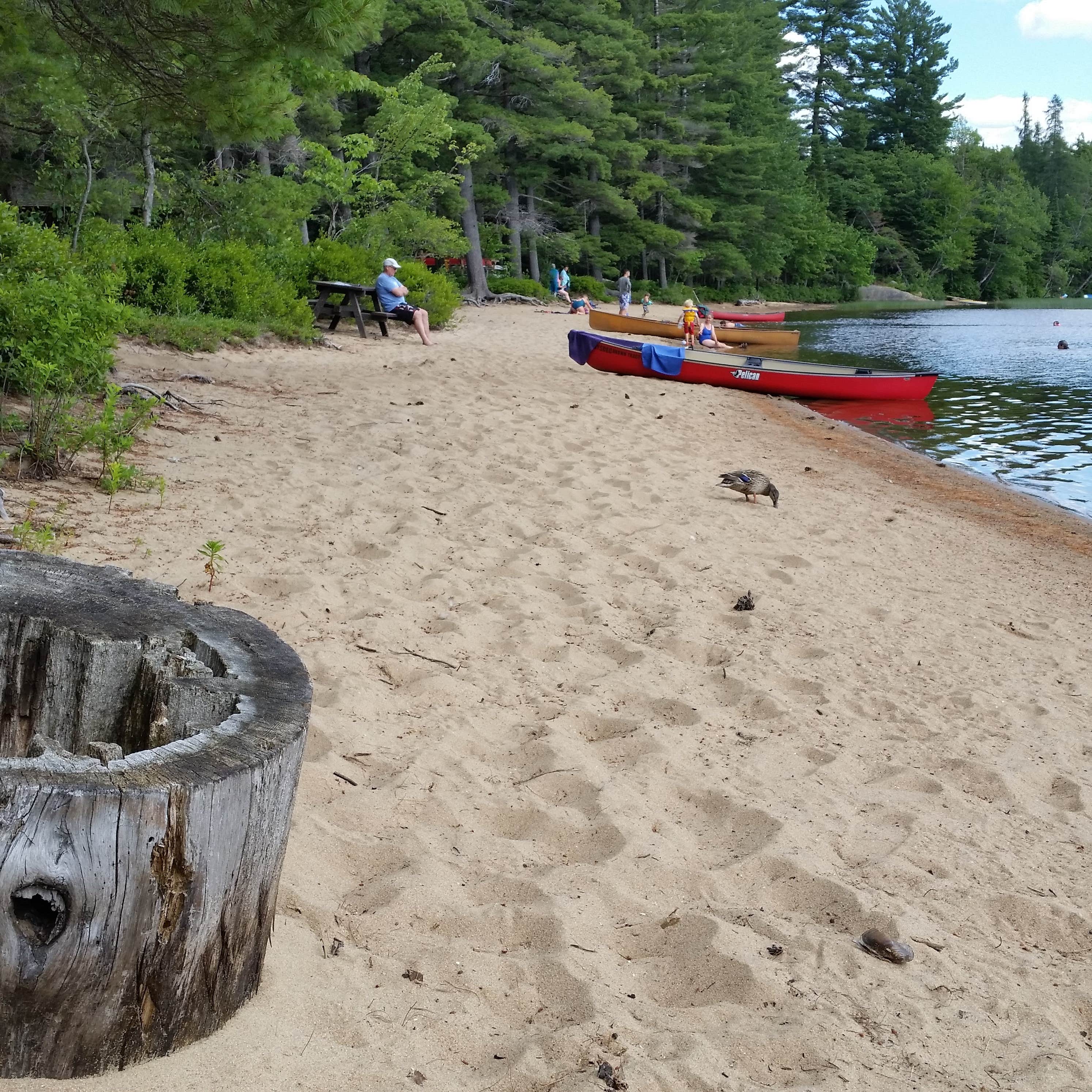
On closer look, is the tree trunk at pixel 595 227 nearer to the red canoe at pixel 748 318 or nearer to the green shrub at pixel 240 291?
the red canoe at pixel 748 318

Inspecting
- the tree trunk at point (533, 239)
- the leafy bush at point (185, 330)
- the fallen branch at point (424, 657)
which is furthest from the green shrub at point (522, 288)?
the fallen branch at point (424, 657)

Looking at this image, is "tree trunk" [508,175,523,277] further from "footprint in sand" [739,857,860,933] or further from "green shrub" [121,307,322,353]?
"footprint in sand" [739,857,860,933]

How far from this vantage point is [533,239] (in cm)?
3806

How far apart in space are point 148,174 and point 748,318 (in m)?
21.7

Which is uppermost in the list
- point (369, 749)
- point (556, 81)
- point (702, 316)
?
point (556, 81)

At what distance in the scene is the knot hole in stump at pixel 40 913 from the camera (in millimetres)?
1796

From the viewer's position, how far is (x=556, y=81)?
31438 millimetres

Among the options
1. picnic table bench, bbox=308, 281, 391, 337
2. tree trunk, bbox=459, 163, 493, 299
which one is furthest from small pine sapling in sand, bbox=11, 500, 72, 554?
tree trunk, bbox=459, 163, 493, 299

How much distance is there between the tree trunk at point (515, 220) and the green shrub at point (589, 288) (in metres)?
2.58

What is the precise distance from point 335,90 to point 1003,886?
1217cm

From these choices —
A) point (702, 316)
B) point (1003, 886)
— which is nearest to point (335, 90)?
point (1003, 886)

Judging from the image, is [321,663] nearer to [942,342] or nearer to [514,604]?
[514,604]

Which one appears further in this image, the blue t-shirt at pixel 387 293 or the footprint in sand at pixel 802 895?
the blue t-shirt at pixel 387 293

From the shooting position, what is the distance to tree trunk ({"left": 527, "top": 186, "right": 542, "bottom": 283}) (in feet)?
123
